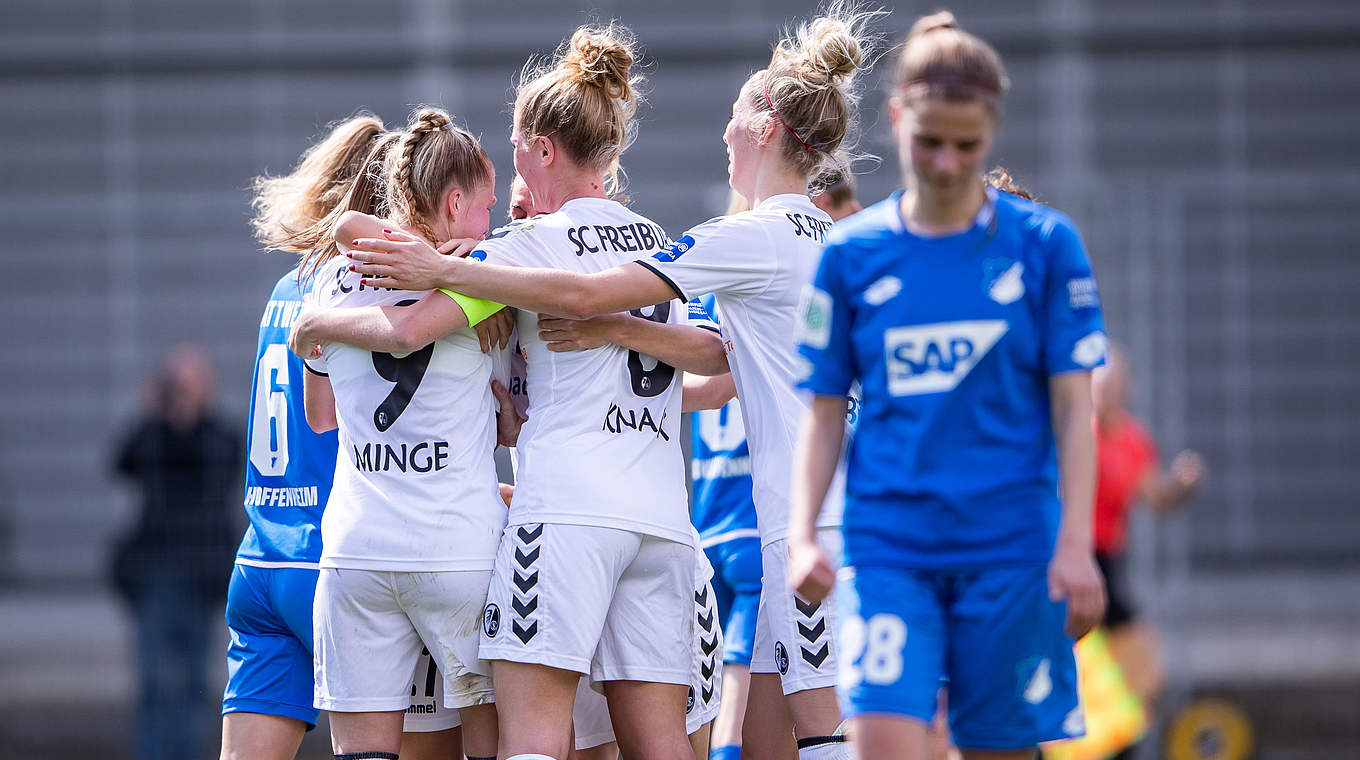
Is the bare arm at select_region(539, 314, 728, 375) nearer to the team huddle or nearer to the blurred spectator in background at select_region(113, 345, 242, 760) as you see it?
the team huddle

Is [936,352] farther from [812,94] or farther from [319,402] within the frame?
[319,402]

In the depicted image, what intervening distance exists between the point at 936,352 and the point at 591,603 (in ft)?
3.53

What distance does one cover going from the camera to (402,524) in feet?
11.7

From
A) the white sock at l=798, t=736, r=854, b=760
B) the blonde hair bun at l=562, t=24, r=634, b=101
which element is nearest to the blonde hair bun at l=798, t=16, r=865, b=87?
the blonde hair bun at l=562, t=24, r=634, b=101

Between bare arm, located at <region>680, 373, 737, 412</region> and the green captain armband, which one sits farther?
bare arm, located at <region>680, 373, 737, 412</region>

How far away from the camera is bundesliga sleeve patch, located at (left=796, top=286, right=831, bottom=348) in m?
3.10

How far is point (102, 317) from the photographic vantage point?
9.30m

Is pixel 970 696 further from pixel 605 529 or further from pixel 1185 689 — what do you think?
pixel 1185 689

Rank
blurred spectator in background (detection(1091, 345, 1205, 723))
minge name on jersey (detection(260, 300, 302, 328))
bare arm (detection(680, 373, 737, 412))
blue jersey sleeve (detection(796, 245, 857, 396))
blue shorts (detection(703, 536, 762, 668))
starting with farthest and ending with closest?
blurred spectator in background (detection(1091, 345, 1205, 723)) → blue shorts (detection(703, 536, 762, 668)) → bare arm (detection(680, 373, 737, 412)) → minge name on jersey (detection(260, 300, 302, 328)) → blue jersey sleeve (detection(796, 245, 857, 396))

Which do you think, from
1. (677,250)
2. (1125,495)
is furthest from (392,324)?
(1125,495)

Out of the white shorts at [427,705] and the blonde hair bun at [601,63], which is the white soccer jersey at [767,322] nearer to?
the blonde hair bun at [601,63]

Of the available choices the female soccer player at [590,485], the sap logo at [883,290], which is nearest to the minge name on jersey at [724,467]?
the female soccer player at [590,485]

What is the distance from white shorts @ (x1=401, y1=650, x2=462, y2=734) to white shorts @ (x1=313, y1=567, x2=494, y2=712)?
19 cm

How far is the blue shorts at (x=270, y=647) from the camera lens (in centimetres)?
400
